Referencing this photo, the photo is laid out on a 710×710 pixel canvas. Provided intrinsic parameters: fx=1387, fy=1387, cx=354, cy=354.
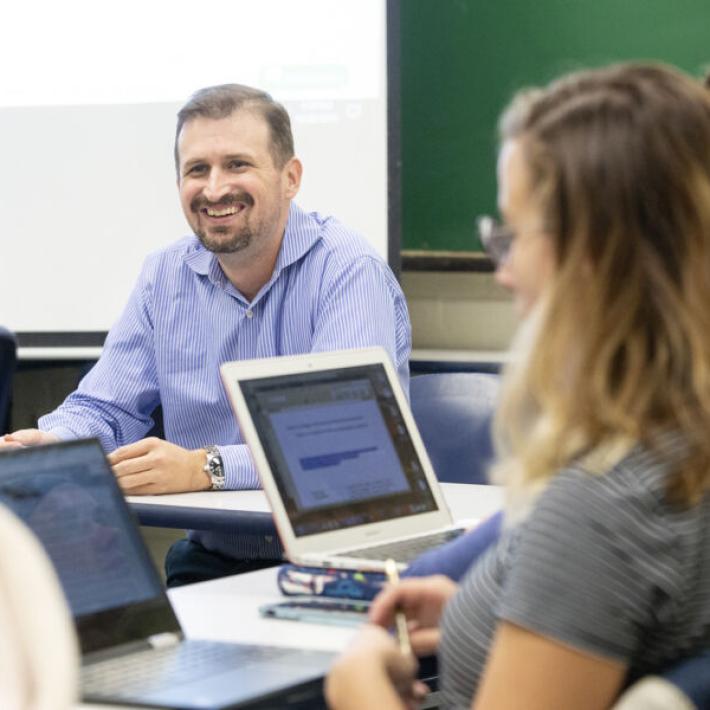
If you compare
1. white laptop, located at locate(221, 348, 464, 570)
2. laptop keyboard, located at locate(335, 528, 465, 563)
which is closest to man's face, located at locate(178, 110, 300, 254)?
white laptop, located at locate(221, 348, 464, 570)

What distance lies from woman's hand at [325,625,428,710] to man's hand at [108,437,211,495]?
1.09m

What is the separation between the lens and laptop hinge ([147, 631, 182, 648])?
1.59 meters

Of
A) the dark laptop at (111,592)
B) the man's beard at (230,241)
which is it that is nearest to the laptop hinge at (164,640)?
the dark laptop at (111,592)

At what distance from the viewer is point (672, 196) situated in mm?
1188

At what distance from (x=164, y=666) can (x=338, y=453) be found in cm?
50

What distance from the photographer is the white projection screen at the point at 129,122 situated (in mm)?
3775

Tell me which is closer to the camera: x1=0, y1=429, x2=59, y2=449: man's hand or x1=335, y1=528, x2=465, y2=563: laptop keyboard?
x1=335, y1=528, x2=465, y2=563: laptop keyboard

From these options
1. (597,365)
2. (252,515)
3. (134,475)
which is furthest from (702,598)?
(134,475)

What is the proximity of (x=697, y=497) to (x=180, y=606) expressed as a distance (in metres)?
0.86

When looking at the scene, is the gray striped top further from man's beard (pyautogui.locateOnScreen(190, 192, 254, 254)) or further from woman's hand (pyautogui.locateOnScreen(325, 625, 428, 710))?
man's beard (pyautogui.locateOnScreen(190, 192, 254, 254))

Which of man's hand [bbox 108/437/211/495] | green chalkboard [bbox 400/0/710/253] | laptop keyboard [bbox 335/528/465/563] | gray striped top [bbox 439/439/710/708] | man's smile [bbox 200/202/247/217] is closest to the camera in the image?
gray striped top [bbox 439/439/710/708]

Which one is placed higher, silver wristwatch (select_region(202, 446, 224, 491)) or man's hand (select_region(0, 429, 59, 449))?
man's hand (select_region(0, 429, 59, 449))

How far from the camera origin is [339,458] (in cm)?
193

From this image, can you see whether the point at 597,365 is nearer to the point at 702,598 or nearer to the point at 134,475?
the point at 702,598
